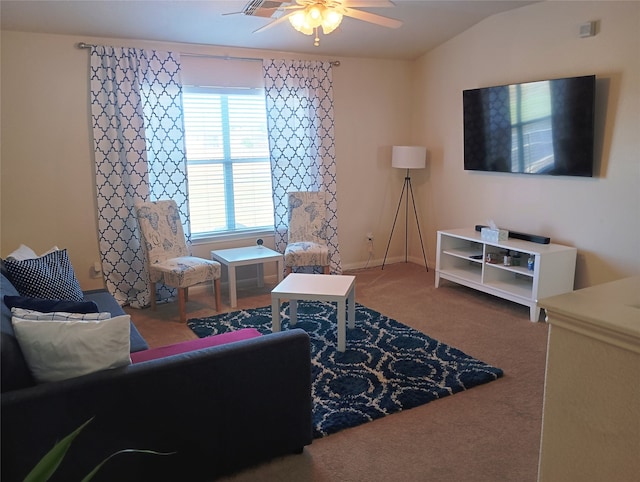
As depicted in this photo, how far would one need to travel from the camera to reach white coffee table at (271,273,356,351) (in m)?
3.46

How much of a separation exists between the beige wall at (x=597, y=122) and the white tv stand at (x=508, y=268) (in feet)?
0.91

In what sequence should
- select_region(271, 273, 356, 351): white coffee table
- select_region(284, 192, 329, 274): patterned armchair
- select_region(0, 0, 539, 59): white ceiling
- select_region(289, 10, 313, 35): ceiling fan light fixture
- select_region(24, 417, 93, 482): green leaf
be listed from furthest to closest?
select_region(284, 192, 329, 274): patterned armchair < select_region(0, 0, 539, 59): white ceiling < select_region(271, 273, 356, 351): white coffee table < select_region(289, 10, 313, 35): ceiling fan light fixture < select_region(24, 417, 93, 482): green leaf

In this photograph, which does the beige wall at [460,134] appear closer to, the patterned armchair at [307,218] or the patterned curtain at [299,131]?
the patterned curtain at [299,131]

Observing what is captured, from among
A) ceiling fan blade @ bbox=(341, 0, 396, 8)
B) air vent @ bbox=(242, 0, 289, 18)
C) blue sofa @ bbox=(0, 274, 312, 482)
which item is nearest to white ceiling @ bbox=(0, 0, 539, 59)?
ceiling fan blade @ bbox=(341, 0, 396, 8)

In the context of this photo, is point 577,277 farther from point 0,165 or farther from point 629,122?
point 0,165

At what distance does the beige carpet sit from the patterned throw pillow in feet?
2.79

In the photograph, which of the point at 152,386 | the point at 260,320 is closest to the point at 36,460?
the point at 152,386

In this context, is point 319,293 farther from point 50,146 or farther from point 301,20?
point 50,146

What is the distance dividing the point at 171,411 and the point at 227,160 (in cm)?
344

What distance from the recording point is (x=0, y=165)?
404 centimetres

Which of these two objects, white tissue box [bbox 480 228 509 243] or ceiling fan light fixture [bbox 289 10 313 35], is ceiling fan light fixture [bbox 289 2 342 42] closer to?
ceiling fan light fixture [bbox 289 10 313 35]

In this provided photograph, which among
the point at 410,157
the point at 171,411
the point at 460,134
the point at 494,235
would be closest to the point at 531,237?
the point at 494,235

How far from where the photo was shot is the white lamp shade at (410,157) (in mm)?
5484

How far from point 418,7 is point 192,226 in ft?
9.44
